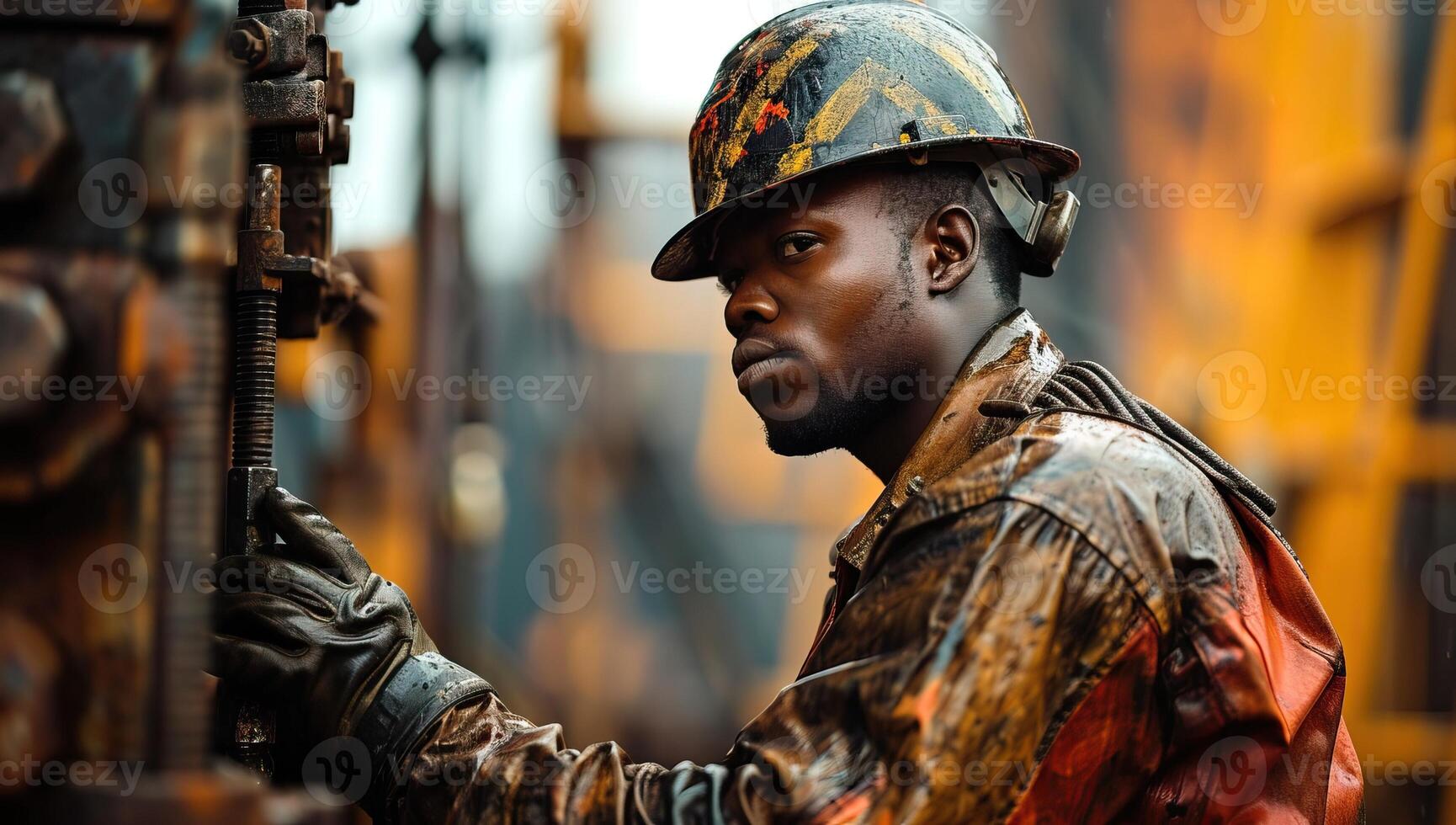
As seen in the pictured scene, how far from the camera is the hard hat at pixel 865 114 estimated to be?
279 centimetres

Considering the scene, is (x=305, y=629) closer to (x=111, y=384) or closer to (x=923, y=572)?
(x=111, y=384)

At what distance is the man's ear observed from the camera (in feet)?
9.30

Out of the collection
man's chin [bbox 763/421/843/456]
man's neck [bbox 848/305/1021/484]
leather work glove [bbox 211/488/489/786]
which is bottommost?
leather work glove [bbox 211/488/489/786]

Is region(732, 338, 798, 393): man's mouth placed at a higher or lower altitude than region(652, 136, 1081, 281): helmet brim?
lower

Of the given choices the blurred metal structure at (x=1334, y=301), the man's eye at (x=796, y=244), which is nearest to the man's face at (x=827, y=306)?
the man's eye at (x=796, y=244)

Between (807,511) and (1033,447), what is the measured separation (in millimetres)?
7198

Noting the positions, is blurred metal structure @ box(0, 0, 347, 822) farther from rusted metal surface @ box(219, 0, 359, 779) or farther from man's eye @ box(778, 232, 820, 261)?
man's eye @ box(778, 232, 820, 261)

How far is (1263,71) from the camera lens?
8883 mm

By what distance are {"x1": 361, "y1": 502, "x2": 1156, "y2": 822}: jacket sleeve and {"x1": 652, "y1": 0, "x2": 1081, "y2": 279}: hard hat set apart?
0.92 metres

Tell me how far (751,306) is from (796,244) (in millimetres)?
146

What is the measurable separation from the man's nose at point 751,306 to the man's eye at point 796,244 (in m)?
0.08

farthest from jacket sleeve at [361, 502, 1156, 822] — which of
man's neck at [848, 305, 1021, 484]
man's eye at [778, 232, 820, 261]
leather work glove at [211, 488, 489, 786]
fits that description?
man's eye at [778, 232, 820, 261]

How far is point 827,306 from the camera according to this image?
2.77m

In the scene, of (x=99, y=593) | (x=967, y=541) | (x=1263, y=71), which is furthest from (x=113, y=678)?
(x=1263, y=71)
